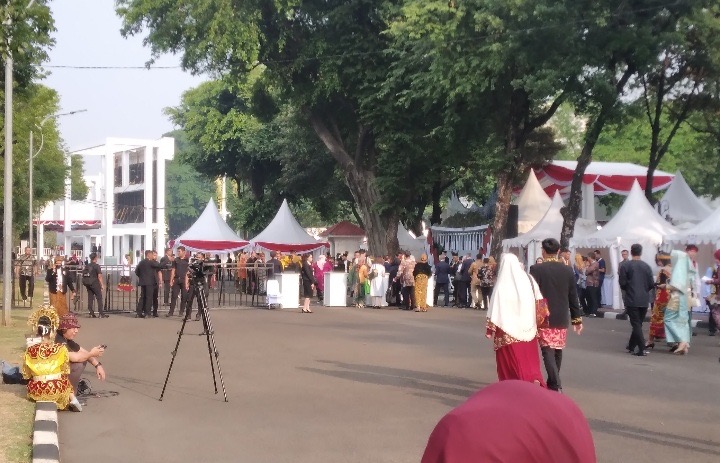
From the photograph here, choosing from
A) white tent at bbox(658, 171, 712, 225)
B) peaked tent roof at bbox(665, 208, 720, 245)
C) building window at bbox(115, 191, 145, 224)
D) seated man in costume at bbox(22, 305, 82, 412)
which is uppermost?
building window at bbox(115, 191, 145, 224)

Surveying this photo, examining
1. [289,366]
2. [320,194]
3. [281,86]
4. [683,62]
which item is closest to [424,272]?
[683,62]

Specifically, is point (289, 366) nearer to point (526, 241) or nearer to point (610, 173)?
point (526, 241)

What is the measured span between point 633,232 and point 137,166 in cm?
8330

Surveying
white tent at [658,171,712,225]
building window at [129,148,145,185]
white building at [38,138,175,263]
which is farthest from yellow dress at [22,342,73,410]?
building window at [129,148,145,185]

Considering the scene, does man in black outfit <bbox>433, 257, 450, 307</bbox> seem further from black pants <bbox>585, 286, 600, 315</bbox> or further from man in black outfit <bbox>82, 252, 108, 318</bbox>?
man in black outfit <bbox>82, 252, 108, 318</bbox>

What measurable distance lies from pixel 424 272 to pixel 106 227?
253 ft

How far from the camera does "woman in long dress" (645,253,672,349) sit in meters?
18.5

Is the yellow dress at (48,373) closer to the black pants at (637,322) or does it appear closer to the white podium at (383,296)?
the black pants at (637,322)

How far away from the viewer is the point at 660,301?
739 inches

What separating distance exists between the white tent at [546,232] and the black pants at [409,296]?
3.17 metres

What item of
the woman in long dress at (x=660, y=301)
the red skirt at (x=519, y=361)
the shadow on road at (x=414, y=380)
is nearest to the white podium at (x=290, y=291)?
the woman in long dress at (x=660, y=301)

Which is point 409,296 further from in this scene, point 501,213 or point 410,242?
point 410,242

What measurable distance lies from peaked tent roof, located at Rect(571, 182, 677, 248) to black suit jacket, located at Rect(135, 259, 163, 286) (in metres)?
11.8

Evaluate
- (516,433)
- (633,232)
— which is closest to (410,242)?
(633,232)
